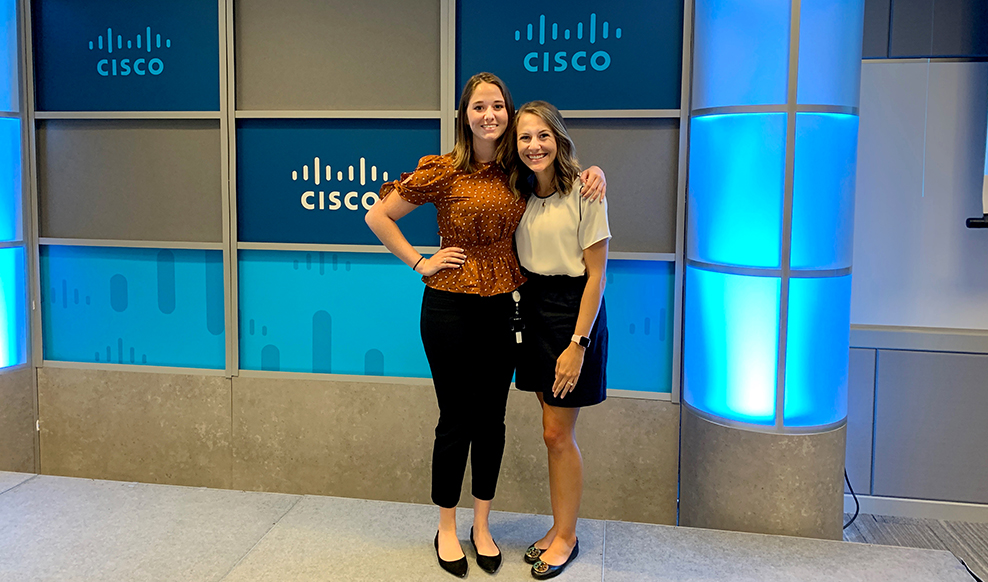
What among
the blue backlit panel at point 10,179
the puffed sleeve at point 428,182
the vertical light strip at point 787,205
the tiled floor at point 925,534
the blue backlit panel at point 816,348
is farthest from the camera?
the blue backlit panel at point 10,179

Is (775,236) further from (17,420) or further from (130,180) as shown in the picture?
(17,420)

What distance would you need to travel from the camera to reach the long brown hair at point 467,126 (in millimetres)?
2269

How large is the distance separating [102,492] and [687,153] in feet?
9.25

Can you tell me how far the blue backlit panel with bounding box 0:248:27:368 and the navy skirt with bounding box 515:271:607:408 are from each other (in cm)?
269

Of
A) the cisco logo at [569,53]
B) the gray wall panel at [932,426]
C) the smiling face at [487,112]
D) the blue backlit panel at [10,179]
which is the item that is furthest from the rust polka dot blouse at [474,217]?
the blue backlit panel at [10,179]

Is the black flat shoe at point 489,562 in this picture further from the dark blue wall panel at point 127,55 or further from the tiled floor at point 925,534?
the dark blue wall panel at point 127,55

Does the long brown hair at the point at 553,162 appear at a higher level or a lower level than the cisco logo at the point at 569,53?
lower

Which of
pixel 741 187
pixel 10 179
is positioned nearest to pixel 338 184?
pixel 10 179

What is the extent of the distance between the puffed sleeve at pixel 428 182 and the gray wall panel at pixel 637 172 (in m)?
0.99

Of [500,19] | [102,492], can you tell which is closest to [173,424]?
[102,492]

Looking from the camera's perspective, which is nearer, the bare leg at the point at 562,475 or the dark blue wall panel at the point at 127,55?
the bare leg at the point at 562,475

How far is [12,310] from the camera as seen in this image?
11.8 feet

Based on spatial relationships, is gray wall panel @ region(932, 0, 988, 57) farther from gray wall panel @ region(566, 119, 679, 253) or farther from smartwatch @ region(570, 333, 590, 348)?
smartwatch @ region(570, 333, 590, 348)

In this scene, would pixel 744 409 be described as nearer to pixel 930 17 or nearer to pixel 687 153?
pixel 687 153
